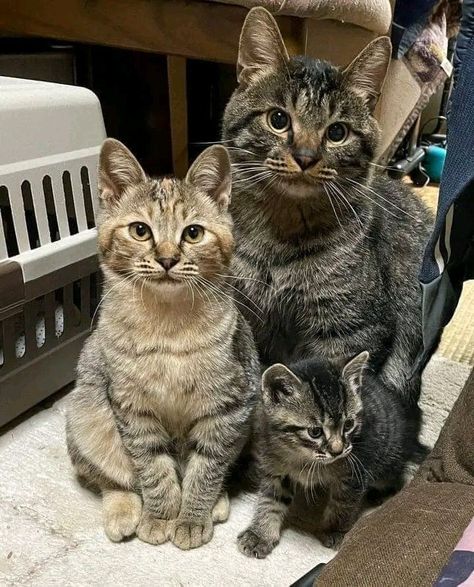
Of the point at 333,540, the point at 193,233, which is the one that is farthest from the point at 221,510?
the point at 193,233

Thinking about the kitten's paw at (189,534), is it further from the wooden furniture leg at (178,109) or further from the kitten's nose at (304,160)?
the wooden furniture leg at (178,109)

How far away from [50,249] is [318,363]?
0.64 meters

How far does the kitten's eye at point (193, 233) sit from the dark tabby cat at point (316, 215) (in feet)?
0.79

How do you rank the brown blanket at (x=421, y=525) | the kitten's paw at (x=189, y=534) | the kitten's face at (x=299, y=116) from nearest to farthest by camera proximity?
the brown blanket at (x=421, y=525), the kitten's paw at (x=189, y=534), the kitten's face at (x=299, y=116)

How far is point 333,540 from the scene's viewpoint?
1.22 m

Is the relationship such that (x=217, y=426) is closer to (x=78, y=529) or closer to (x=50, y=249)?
(x=78, y=529)

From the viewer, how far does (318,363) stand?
1.23m

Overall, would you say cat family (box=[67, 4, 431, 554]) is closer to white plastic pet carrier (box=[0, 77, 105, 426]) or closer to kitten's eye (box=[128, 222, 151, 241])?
kitten's eye (box=[128, 222, 151, 241])

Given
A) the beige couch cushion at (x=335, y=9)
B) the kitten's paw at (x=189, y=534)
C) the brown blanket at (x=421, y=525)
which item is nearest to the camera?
the brown blanket at (x=421, y=525)

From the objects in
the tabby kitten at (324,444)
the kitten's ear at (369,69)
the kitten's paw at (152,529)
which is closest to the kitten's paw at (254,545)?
the tabby kitten at (324,444)

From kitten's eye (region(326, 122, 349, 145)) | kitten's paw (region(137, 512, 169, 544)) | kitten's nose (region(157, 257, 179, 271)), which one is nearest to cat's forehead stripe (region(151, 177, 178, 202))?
kitten's nose (region(157, 257, 179, 271))

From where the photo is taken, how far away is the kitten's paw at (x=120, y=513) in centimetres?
121

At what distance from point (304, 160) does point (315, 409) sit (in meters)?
0.47

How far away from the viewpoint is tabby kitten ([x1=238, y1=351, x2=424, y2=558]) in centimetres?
115
